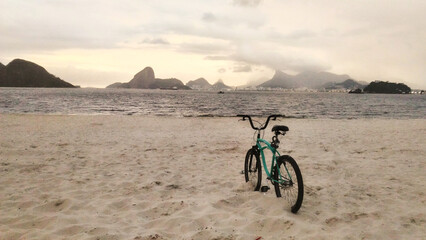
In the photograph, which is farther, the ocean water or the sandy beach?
the ocean water

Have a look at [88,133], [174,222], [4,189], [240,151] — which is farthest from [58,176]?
[88,133]

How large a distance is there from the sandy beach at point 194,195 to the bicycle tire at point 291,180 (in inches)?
9.0

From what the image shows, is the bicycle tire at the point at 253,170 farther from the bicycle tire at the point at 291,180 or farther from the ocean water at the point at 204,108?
the ocean water at the point at 204,108

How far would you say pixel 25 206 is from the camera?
223 inches

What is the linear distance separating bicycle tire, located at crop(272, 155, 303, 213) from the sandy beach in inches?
9.0

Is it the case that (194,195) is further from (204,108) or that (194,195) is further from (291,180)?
(204,108)

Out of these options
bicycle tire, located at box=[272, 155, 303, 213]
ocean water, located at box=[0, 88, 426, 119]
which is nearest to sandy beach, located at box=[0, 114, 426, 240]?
bicycle tire, located at box=[272, 155, 303, 213]

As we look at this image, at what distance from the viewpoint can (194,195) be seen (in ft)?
21.2

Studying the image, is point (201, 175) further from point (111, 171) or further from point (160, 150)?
point (160, 150)

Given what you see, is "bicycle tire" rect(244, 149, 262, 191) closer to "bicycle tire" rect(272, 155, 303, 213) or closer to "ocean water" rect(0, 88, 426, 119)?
"bicycle tire" rect(272, 155, 303, 213)

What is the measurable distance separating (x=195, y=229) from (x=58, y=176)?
5.20m

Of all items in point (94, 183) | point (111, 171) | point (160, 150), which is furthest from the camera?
point (160, 150)

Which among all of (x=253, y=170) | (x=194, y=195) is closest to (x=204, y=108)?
(x=253, y=170)

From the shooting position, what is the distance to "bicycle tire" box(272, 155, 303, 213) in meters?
5.00
